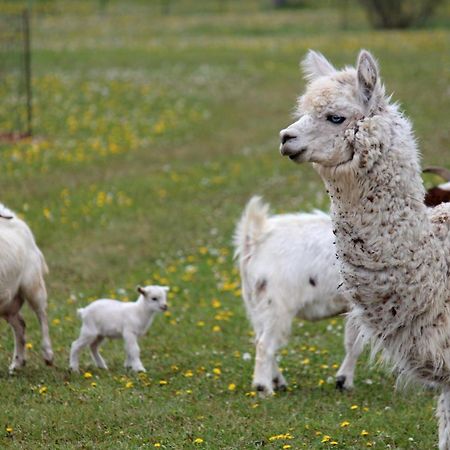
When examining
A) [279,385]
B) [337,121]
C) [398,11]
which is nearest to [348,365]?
[279,385]

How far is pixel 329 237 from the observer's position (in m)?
8.05

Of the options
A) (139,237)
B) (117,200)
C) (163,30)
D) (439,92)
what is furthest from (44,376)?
(163,30)

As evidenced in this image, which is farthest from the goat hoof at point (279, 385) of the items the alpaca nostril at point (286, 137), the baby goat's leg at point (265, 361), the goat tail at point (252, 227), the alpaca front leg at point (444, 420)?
the alpaca nostril at point (286, 137)

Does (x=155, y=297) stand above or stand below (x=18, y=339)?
above

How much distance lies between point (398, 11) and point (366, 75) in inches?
1313

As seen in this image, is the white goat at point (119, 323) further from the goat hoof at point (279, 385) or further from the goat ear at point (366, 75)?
the goat ear at point (366, 75)

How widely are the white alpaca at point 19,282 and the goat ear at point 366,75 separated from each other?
3.57 m

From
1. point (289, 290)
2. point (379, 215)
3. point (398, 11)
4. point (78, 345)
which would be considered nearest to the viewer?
point (379, 215)

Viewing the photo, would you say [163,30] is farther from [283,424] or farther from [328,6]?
[283,424]

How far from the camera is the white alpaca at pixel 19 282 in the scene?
785 cm

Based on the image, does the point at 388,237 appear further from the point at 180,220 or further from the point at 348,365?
the point at 180,220

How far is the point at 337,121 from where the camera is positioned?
5406mm

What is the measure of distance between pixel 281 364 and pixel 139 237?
190 inches

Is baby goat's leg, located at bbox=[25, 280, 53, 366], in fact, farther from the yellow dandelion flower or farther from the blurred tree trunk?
the blurred tree trunk
